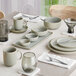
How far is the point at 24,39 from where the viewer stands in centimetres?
197

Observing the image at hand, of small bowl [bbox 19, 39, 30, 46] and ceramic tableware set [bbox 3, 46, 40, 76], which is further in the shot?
small bowl [bbox 19, 39, 30, 46]

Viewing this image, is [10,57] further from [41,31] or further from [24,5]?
[24,5]

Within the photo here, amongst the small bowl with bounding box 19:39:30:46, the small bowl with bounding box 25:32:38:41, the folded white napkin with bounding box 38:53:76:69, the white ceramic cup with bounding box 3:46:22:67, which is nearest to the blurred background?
the small bowl with bounding box 25:32:38:41

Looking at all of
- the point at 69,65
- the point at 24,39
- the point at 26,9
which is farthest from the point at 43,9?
the point at 69,65

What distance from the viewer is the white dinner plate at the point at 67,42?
1.91m

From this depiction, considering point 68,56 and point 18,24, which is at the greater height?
point 18,24

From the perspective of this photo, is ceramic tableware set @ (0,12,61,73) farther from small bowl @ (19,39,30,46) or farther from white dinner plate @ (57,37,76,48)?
white dinner plate @ (57,37,76,48)

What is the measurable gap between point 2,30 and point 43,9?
2043 mm

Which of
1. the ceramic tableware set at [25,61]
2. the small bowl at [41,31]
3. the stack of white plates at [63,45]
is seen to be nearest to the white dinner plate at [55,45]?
the stack of white plates at [63,45]

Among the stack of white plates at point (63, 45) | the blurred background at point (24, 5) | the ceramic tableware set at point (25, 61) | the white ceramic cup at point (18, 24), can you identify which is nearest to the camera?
the ceramic tableware set at point (25, 61)

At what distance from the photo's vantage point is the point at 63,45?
190 centimetres

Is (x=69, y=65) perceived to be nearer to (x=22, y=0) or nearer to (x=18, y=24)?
(x=18, y=24)

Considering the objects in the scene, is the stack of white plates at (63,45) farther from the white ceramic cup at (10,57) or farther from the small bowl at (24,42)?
the white ceramic cup at (10,57)

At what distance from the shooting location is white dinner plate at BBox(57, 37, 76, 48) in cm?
191
